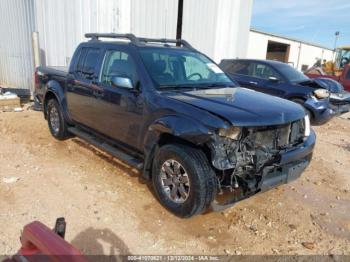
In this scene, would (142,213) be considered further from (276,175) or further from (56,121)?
(56,121)

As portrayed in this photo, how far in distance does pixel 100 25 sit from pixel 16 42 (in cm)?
466

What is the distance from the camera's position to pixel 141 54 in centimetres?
Result: 416

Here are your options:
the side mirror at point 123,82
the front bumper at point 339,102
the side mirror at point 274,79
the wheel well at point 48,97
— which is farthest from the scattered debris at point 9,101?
the front bumper at point 339,102

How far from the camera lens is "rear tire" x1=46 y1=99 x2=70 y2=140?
5805 mm

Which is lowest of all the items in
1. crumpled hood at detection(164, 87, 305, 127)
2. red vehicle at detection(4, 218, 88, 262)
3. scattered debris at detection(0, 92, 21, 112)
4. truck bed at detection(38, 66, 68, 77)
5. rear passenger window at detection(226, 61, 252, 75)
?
scattered debris at detection(0, 92, 21, 112)

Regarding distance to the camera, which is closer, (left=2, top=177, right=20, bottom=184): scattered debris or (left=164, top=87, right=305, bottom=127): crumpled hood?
(left=164, top=87, right=305, bottom=127): crumpled hood

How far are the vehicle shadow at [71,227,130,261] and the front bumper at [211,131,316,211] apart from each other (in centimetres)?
99

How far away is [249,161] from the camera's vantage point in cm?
313

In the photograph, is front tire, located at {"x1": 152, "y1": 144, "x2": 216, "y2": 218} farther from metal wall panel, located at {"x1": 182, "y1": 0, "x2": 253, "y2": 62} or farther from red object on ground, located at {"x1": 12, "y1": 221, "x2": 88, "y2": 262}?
metal wall panel, located at {"x1": 182, "y1": 0, "x2": 253, "y2": 62}

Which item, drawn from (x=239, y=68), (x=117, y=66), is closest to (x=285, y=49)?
(x=239, y=68)

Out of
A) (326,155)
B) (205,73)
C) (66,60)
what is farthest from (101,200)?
(66,60)

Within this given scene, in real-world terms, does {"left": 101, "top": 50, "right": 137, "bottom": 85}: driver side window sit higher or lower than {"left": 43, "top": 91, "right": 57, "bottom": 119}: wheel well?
higher

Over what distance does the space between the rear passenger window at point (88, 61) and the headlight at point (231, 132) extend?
260 cm

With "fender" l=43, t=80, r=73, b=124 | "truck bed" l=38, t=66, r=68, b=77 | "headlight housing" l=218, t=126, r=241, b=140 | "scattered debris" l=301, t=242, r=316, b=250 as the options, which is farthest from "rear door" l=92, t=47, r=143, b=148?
"scattered debris" l=301, t=242, r=316, b=250
